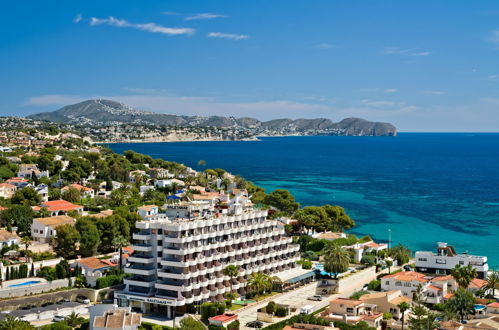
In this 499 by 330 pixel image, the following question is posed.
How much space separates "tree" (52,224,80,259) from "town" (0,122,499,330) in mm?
126

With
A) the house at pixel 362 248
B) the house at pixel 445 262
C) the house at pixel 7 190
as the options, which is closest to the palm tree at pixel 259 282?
the house at pixel 362 248

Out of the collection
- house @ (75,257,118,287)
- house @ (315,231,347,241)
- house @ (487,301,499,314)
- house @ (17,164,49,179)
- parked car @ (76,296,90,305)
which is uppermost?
house @ (17,164,49,179)

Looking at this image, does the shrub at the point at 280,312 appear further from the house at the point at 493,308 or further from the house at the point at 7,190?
the house at the point at 7,190

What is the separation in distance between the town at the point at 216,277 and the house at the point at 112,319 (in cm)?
11

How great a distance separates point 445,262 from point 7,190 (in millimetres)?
75231

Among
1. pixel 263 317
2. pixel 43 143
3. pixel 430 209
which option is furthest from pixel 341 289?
pixel 43 143

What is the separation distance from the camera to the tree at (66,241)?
224 ft

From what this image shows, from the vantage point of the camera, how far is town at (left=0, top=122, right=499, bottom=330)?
1972 inches

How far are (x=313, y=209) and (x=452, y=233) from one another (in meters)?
29.2

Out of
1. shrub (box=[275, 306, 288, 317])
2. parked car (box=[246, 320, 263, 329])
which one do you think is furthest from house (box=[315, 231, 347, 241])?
parked car (box=[246, 320, 263, 329])

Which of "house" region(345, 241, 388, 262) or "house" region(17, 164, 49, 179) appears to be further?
"house" region(17, 164, 49, 179)

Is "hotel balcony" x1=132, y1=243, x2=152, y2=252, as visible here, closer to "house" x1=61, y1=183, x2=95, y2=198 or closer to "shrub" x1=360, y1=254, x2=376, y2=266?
"shrub" x1=360, y1=254, x2=376, y2=266

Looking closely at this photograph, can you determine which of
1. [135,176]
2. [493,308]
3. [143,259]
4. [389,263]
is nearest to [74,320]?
[143,259]

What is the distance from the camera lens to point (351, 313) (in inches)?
1999
